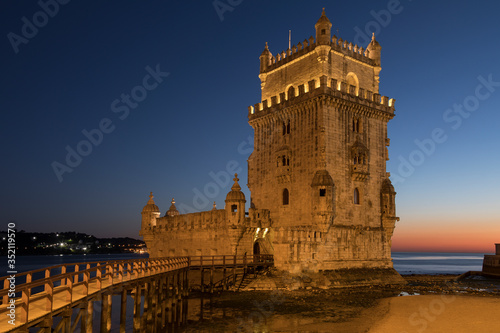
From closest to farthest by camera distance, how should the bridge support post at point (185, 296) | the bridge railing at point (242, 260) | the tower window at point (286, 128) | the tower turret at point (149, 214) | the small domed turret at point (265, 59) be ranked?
the bridge support post at point (185, 296)
the bridge railing at point (242, 260)
the tower window at point (286, 128)
the small domed turret at point (265, 59)
the tower turret at point (149, 214)

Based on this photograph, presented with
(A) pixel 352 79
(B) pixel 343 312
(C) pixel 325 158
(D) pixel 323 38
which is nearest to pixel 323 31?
(D) pixel 323 38

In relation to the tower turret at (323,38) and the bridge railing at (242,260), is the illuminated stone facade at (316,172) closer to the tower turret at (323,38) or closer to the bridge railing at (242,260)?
the tower turret at (323,38)

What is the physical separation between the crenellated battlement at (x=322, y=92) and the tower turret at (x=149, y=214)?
16.5 m

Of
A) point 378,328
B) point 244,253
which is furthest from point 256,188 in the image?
point 378,328

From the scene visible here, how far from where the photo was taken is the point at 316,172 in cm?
4066

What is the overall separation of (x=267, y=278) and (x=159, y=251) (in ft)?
63.8

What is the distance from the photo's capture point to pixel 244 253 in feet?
137

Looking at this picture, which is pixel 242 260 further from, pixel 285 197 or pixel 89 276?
pixel 89 276

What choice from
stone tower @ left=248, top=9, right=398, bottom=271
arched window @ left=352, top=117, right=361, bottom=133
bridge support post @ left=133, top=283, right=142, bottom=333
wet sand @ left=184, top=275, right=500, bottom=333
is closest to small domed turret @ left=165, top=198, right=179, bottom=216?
stone tower @ left=248, top=9, right=398, bottom=271

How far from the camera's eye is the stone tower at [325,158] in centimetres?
3995

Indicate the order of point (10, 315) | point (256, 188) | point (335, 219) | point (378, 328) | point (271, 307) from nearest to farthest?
point (10, 315) → point (378, 328) → point (271, 307) → point (335, 219) → point (256, 188)

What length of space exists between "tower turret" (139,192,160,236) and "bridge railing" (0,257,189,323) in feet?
55.0

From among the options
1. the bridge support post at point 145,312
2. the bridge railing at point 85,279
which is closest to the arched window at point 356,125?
the bridge railing at point 85,279

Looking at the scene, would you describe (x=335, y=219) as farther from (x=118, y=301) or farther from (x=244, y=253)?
(x=118, y=301)
